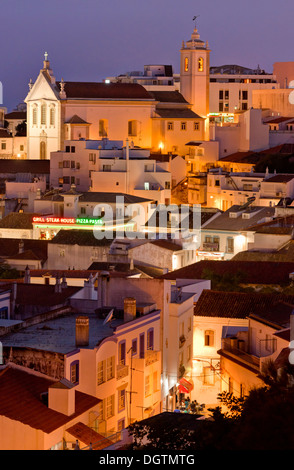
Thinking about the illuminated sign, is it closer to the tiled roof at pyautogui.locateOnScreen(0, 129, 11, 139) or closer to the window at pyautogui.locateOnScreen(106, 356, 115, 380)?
the tiled roof at pyautogui.locateOnScreen(0, 129, 11, 139)

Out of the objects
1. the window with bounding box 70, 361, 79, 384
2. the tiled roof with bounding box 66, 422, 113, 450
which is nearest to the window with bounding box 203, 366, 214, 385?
the window with bounding box 70, 361, 79, 384

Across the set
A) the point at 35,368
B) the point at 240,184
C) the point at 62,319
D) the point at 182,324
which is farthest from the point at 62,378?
the point at 240,184

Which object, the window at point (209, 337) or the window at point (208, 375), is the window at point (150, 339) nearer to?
the window at point (208, 375)

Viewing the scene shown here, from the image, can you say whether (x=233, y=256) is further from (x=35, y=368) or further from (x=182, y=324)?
(x=35, y=368)

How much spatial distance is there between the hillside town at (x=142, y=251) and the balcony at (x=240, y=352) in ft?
0.13

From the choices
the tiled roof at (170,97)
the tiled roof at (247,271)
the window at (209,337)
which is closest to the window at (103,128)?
the tiled roof at (170,97)

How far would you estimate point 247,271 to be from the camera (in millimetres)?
26938

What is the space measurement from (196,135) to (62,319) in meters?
29.1

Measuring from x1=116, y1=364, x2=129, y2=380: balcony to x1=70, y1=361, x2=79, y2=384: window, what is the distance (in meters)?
1.10

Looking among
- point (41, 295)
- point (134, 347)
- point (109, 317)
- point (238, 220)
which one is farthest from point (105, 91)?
point (134, 347)

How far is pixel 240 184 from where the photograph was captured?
131ft

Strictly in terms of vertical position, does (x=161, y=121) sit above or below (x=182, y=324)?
above

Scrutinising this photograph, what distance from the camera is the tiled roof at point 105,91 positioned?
46.7 m

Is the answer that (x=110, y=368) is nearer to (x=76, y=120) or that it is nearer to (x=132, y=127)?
(x=76, y=120)
